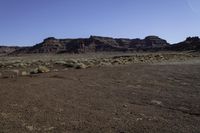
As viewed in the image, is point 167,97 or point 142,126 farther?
point 167,97

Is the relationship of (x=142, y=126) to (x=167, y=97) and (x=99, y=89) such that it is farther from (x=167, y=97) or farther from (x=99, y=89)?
(x=99, y=89)

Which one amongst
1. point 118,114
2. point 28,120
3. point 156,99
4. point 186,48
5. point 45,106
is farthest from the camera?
point 186,48

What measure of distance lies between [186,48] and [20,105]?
145m

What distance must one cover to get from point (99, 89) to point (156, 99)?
12.2ft

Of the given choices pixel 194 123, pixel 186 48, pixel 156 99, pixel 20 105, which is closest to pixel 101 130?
pixel 194 123

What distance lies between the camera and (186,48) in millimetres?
148500

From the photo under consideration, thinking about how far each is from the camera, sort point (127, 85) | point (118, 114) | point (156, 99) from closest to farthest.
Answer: point (118, 114) < point (156, 99) < point (127, 85)

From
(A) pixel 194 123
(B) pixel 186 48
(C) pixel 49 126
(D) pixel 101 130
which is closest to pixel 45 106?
(C) pixel 49 126

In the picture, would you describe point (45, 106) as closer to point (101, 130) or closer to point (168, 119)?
point (101, 130)

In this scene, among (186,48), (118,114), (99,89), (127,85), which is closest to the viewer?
(118,114)

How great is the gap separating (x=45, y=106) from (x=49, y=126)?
268cm

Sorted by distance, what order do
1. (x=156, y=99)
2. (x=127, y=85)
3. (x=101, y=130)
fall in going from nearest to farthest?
(x=101, y=130)
(x=156, y=99)
(x=127, y=85)

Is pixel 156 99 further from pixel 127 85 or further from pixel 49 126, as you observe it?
pixel 49 126

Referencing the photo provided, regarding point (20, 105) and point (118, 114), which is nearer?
point (118, 114)
